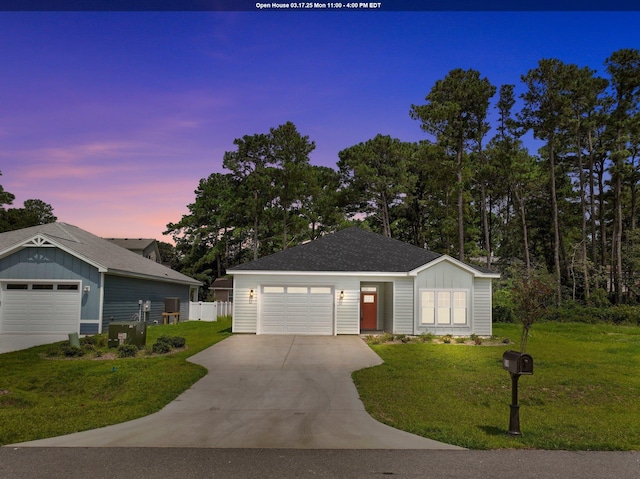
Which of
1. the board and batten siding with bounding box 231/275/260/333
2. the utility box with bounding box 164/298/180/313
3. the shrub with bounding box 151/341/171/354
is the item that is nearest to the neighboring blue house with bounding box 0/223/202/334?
the board and batten siding with bounding box 231/275/260/333

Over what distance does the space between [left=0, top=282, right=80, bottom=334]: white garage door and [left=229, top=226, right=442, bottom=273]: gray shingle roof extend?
6.68 metres

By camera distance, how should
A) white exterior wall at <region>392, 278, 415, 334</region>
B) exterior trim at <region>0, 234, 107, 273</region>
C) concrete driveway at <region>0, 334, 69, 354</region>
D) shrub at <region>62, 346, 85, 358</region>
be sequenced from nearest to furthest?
shrub at <region>62, 346, 85, 358</region>, concrete driveway at <region>0, 334, 69, 354</region>, exterior trim at <region>0, 234, 107, 273</region>, white exterior wall at <region>392, 278, 415, 334</region>

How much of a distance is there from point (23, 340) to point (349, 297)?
12.3 meters

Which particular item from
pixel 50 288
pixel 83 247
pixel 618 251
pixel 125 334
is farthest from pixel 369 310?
pixel 618 251

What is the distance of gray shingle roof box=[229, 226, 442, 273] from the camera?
20.1 meters

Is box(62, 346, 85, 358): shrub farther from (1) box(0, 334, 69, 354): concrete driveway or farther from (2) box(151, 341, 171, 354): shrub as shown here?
(1) box(0, 334, 69, 354): concrete driveway

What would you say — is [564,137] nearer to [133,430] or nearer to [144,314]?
[144,314]

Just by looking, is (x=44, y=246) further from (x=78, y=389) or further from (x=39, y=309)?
(x=78, y=389)

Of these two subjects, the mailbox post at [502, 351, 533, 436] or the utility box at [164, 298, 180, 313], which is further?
the utility box at [164, 298, 180, 313]

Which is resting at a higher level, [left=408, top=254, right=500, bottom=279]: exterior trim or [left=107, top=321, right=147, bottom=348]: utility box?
[left=408, top=254, right=500, bottom=279]: exterior trim

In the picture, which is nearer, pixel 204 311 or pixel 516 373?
pixel 516 373

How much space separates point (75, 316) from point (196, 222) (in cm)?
2945

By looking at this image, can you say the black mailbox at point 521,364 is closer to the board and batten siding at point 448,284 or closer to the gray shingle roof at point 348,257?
the board and batten siding at point 448,284

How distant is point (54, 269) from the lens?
1944 centimetres
